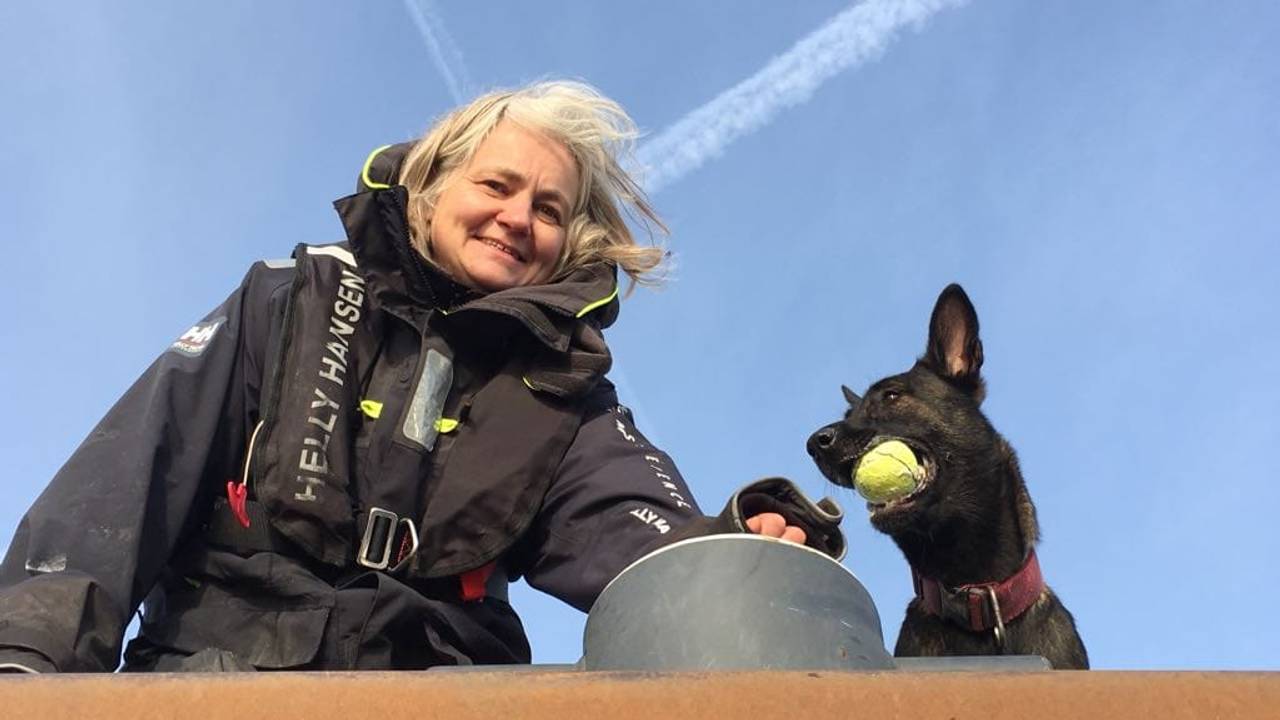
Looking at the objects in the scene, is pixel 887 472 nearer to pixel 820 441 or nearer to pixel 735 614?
pixel 820 441

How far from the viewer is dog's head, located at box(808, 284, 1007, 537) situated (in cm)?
454

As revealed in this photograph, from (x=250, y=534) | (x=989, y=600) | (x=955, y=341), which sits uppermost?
(x=955, y=341)

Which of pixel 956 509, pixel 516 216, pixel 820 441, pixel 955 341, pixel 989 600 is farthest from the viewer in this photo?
pixel 955 341

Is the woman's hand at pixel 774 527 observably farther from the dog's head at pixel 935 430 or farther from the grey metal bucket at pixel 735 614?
the dog's head at pixel 935 430

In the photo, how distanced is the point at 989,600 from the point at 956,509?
0.47 metres

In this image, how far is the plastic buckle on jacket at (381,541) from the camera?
2.40 metres

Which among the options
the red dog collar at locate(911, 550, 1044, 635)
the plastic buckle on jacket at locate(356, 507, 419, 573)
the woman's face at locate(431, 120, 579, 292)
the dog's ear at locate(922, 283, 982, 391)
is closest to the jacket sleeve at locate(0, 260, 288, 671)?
the plastic buckle on jacket at locate(356, 507, 419, 573)

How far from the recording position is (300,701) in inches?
41.2

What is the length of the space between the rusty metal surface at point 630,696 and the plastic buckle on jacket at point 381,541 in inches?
52.7

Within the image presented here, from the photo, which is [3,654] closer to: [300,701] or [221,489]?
[300,701]

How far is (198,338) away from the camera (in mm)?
2498

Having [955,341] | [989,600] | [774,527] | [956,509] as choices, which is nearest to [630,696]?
[774,527]

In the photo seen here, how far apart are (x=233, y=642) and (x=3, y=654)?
79cm

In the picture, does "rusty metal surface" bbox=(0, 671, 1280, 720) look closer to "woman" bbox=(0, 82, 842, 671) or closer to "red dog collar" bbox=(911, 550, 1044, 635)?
"woman" bbox=(0, 82, 842, 671)
